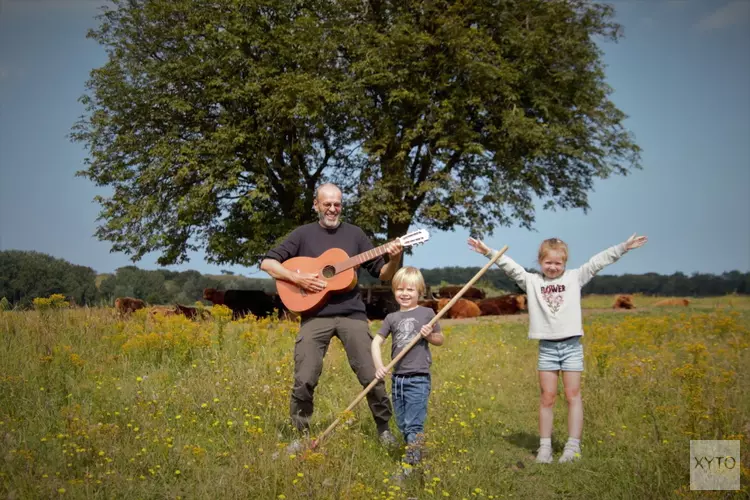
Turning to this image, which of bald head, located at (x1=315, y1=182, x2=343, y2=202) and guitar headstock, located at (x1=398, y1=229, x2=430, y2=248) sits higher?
bald head, located at (x1=315, y1=182, x2=343, y2=202)

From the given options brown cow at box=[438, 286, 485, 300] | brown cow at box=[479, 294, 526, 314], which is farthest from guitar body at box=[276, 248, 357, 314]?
brown cow at box=[438, 286, 485, 300]

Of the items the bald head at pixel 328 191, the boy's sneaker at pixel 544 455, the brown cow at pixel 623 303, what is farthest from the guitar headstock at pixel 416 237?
the brown cow at pixel 623 303

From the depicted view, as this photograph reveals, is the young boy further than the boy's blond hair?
No

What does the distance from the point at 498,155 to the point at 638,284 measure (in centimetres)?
1401

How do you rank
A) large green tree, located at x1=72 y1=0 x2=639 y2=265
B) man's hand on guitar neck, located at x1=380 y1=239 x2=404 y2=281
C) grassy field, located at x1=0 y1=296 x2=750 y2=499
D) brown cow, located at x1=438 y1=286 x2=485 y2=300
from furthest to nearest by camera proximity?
brown cow, located at x1=438 y1=286 x2=485 y2=300 → large green tree, located at x1=72 y1=0 x2=639 y2=265 → man's hand on guitar neck, located at x1=380 y1=239 x2=404 y2=281 → grassy field, located at x1=0 y1=296 x2=750 y2=499

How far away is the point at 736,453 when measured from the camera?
5.16 m

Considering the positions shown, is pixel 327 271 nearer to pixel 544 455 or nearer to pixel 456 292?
pixel 544 455

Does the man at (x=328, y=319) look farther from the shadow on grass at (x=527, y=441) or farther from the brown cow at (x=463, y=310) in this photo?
the brown cow at (x=463, y=310)

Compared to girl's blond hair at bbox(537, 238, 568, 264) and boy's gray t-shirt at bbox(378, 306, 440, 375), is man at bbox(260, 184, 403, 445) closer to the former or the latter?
boy's gray t-shirt at bbox(378, 306, 440, 375)

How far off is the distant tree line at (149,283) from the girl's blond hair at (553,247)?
87.1 inches

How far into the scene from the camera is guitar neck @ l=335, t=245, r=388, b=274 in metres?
5.83

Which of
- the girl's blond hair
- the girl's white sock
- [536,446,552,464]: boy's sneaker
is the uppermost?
the girl's blond hair

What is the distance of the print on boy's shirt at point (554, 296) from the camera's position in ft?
19.2

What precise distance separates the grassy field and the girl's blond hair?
1.67 metres
